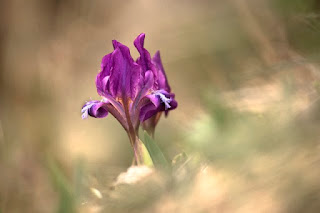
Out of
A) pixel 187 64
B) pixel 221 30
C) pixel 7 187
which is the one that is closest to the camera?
pixel 7 187

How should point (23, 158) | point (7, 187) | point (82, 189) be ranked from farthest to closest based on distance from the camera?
point (23, 158) → point (7, 187) → point (82, 189)

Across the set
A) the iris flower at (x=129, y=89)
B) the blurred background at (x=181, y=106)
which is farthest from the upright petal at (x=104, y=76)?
the blurred background at (x=181, y=106)

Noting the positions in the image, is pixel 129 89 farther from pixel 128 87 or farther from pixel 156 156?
pixel 156 156

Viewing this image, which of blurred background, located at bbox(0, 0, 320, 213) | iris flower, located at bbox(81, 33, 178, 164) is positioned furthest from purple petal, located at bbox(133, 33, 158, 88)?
blurred background, located at bbox(0, 0, 320, 213)

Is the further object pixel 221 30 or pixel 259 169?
pixel 221 30

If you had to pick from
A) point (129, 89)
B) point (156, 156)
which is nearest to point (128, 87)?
point (129, 89)

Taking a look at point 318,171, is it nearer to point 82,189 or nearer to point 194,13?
point 82,189

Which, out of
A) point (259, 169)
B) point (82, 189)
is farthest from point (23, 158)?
point (259, 169)
